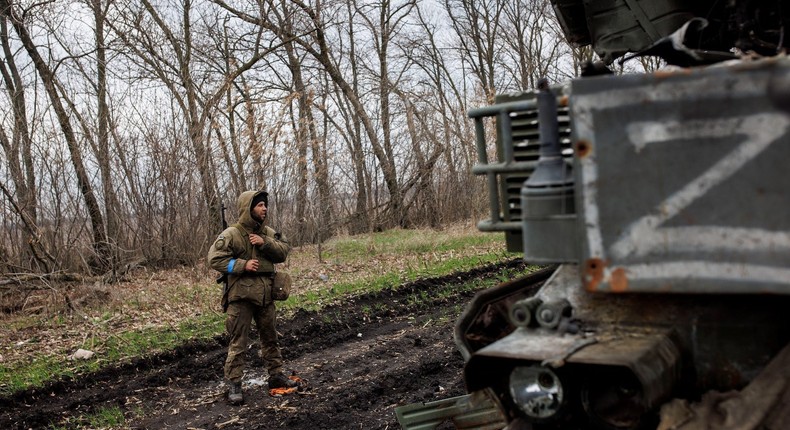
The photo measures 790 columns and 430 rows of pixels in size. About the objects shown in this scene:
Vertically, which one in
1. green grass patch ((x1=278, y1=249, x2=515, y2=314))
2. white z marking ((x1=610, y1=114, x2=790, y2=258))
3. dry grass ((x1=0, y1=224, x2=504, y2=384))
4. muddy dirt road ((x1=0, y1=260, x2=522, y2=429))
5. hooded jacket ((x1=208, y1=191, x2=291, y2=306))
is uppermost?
white z marking ((x1=610, y1=114, x2=790, y2=258))

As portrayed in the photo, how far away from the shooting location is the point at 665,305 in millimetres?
2570

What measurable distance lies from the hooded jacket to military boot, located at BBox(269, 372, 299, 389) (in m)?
0.66

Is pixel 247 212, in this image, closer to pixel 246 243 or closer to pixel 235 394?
pixel 246 243

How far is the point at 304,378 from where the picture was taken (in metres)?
7.52

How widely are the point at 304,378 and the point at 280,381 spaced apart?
1.33 ft

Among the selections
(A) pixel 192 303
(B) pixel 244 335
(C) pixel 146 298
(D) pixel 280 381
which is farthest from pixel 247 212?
(C) pixel 146 298

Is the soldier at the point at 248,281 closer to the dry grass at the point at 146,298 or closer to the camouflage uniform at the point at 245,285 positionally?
the camouflage uniform at the point at 245,285

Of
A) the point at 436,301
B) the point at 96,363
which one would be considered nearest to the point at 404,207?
the point at 436,301

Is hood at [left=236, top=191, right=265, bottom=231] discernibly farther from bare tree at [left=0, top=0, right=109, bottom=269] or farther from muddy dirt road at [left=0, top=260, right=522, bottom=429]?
bare tree at [left=0, top=0, right=109, bottom=269]

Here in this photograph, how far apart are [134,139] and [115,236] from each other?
65.9 inches

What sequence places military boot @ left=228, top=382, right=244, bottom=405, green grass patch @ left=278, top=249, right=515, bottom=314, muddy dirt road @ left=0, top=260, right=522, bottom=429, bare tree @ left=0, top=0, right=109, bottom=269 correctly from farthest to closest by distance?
1. bare tree @ left=0, top=0, right=109, bottom=269
2. green grass patch @ left=278, top=249, right=515, bottom=314
3. military boot @ left=228, top=382, right=244, bottom=405
4. muddy dirt road @ left=0, top=260, right=522, bottom=429

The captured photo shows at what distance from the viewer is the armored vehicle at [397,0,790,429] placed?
2.09 m

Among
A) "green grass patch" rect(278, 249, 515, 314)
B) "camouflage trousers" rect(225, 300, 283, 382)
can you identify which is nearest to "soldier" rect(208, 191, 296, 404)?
"camouflage trousers" rect(225, 300, 283, 382)

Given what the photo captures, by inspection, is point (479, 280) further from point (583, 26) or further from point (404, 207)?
point (404, 207)
